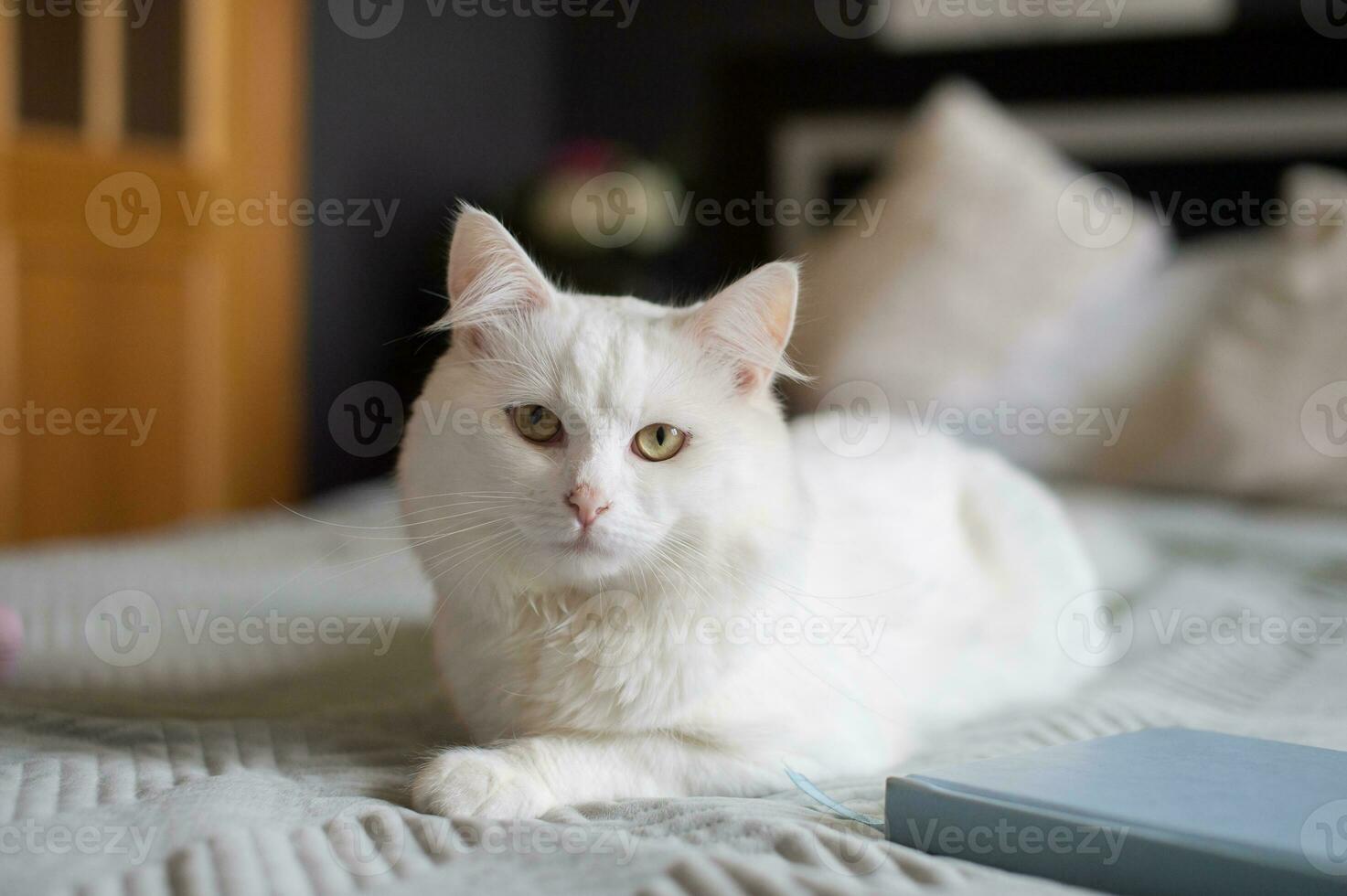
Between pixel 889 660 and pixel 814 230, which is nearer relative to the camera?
pixel 889 660

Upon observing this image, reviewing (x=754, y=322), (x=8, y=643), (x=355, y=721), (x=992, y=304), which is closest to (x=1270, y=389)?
(x=992, y=304)

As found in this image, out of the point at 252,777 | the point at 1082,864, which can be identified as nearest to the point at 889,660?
the point at 1082,864

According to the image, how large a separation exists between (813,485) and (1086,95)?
2147mm

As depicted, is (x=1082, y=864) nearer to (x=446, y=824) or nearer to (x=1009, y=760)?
(x=1009, y=760)

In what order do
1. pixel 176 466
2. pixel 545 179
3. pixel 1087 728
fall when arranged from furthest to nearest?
pixel 545 179, pixel 176 466, pixel 1087 728

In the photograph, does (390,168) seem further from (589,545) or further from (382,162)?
(589,545)

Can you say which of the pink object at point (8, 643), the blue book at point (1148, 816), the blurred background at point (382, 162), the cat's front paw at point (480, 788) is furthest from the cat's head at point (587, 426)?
the blurred background at point (382, 162)

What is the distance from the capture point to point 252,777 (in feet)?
2.98

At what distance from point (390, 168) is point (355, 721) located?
110 inches

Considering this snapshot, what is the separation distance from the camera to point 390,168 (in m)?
3.62

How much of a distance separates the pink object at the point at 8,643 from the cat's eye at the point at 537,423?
0.70 meters

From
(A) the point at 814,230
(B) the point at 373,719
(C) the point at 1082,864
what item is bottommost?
(B) the point at 373,719

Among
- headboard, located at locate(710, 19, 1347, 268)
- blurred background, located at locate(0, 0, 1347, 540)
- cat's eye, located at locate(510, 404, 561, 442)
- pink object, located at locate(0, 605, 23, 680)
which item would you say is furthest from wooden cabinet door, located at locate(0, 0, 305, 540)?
cat's eye, located at locate(510, 404, 561, 442)

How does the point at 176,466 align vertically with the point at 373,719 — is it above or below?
below
